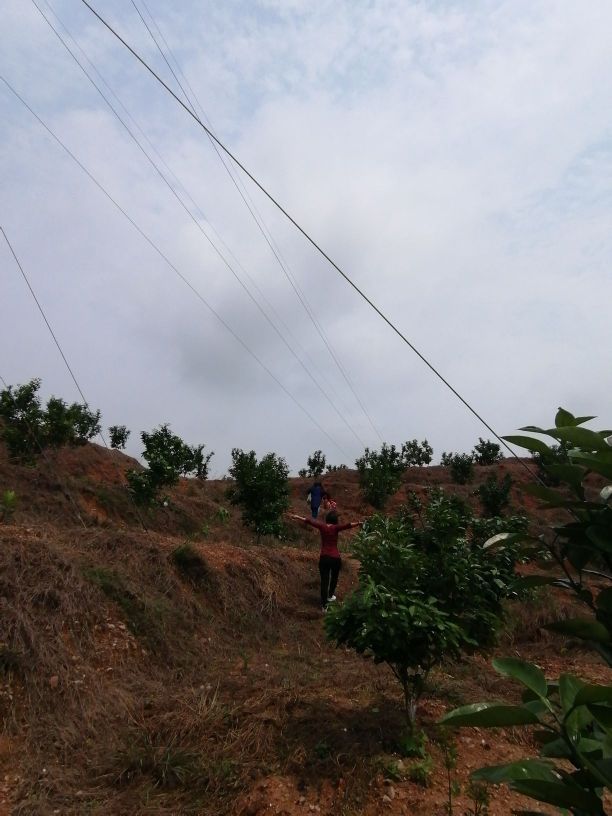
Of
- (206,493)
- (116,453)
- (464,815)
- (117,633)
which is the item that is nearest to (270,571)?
(117,633)

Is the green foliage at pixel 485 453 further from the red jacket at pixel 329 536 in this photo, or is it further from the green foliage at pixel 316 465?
the red jacket at pixel 329 536

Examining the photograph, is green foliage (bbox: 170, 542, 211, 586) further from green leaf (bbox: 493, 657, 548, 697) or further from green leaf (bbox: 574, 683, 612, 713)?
green leaf (bbox: 574, 683, 612, 713)

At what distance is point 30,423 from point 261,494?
873 cm

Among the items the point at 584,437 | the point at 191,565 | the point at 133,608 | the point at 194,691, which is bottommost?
the point at 194,691

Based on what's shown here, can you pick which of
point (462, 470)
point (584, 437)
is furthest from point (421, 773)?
point (462, 470)

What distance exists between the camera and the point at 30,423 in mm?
18000

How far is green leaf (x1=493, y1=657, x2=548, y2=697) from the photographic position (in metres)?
1.06

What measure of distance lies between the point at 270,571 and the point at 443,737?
571cm

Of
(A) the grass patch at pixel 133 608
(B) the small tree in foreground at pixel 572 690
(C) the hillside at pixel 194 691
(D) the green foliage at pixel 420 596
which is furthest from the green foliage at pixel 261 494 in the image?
(B) the small tree in foreground at pixel 572 690

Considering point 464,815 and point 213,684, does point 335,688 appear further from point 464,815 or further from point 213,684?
point 464,815

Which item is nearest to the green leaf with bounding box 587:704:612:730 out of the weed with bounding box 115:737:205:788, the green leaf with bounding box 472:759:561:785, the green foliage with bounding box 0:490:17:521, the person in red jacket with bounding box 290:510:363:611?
the green leaf with bounding box 472:759:561:785

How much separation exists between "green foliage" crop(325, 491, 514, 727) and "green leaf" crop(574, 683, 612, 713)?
3.06 metres

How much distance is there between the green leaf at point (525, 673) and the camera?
1.06m

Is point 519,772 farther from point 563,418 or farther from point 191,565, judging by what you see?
point 191,565
